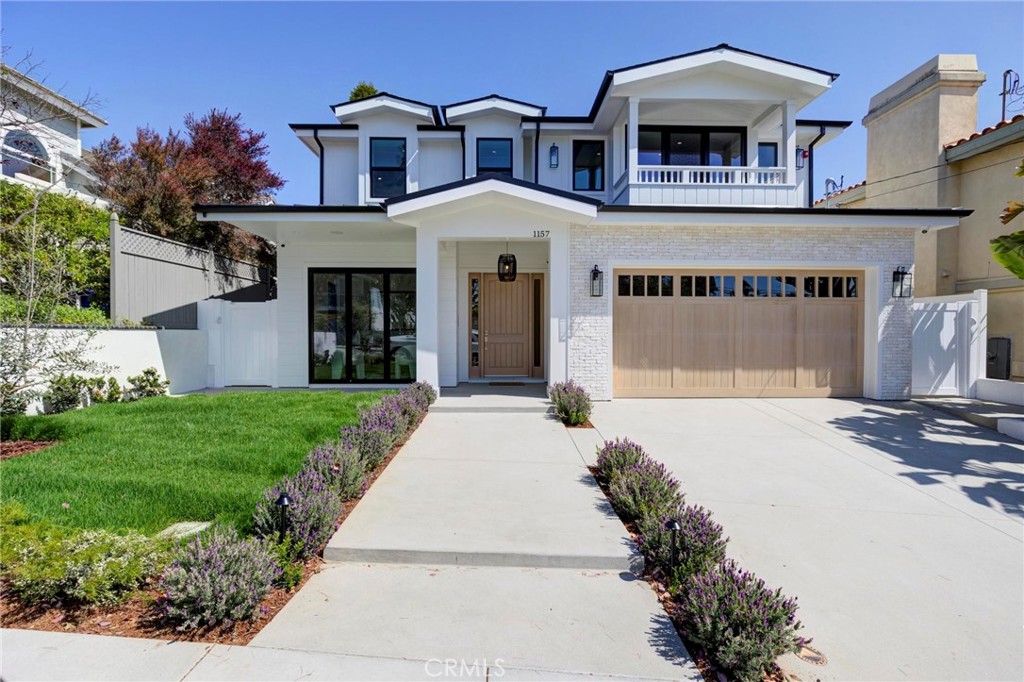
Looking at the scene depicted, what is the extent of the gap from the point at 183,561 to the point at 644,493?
3.37 metres

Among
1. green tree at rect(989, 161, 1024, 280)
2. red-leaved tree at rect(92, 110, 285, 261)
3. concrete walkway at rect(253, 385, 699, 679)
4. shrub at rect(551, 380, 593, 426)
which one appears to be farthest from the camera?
red-leaved tree at rect(92, 110, 285, 261)

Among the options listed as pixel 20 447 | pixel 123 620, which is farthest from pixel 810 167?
pixel 20 447

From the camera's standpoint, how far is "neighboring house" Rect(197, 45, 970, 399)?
30.7ft

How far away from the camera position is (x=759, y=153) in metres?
13.4

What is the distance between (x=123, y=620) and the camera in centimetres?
284

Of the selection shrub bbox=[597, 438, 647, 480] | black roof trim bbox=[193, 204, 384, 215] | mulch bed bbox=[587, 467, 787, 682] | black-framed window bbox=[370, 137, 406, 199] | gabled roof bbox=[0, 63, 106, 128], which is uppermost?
black-framed window bbox=[370, 137, 406, 199]

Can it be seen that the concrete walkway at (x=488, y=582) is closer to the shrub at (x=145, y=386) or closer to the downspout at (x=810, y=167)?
the shrub at (x=145, y=386)

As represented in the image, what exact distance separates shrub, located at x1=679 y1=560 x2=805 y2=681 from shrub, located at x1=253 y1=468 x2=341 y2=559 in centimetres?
253

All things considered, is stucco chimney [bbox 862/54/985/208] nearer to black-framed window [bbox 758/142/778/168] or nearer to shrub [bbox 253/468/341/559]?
black-framed window [bbox 758/142/778/168]

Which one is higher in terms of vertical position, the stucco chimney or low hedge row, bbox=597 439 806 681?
the stucco chimney

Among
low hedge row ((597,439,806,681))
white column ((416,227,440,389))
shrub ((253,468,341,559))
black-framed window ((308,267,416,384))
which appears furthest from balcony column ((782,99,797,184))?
shrub ((253,468,341,559))

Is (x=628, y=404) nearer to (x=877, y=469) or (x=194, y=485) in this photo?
(x=877, y=469)

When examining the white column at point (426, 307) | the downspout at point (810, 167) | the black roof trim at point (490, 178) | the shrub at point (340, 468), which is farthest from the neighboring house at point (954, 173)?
the shrub at point (340, 468)

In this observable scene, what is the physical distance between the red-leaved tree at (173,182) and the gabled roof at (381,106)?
156 inches
